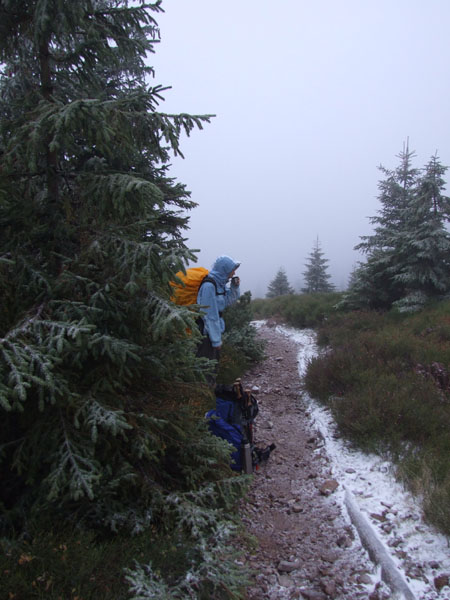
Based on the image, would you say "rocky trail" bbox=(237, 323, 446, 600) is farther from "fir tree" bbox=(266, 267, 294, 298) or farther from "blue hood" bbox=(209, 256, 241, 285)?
"fir tree" bbox=(266, 267, 294, 298)

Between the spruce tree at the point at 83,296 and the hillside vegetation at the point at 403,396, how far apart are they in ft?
7.88

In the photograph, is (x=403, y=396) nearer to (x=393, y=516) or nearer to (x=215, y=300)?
(x=393, y=516)

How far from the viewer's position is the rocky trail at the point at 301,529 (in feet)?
9.95

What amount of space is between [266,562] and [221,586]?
100 cm

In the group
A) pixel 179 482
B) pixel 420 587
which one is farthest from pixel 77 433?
pixel 420 587

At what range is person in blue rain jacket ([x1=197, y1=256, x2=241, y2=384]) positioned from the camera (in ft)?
18.7

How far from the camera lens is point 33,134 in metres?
2.77

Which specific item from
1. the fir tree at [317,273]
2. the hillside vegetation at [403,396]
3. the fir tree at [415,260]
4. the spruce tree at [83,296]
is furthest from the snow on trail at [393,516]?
the fir tree at [317,273]

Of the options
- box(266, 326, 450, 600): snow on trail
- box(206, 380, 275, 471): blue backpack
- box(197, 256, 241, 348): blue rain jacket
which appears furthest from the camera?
box(197, 256, 241, 348): blue rain jacket

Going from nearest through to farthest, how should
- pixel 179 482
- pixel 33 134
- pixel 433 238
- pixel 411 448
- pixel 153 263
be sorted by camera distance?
pixel 33 134 → pixel 153 263 → pixel 179 482 → pixel 411 448 → pixel 433 238

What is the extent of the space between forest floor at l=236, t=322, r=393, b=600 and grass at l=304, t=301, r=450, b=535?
28.9 inches

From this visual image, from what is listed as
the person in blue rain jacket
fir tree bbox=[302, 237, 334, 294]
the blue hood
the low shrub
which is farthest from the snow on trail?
fir tree bbox=[302, 237, 334, 294]

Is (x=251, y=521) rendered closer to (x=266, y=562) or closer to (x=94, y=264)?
(x=266, y=562)

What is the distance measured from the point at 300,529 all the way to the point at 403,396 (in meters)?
2.69
